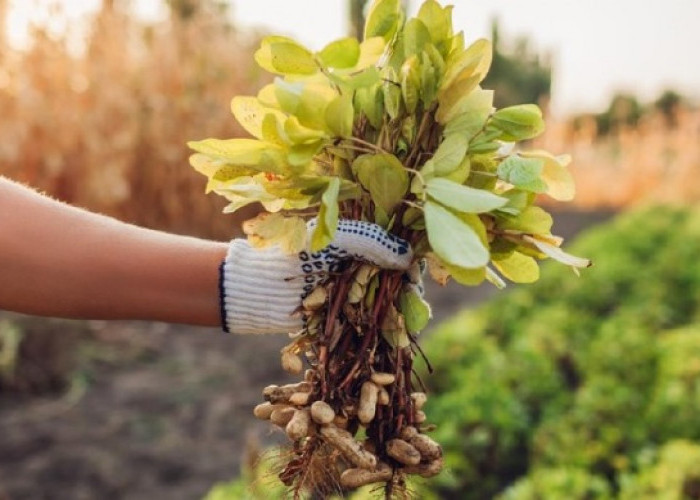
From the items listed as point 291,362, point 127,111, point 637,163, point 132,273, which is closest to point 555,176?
point 291,362

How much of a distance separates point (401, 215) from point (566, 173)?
0.24 metres

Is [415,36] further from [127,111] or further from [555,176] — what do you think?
[127,111]

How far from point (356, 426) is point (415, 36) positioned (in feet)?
1.71

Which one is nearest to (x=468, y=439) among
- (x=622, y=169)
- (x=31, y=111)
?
(x=31, y=111)

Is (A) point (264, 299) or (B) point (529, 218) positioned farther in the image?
(A) point (264, 299)

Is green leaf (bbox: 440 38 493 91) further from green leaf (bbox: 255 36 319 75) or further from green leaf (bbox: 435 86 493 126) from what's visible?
green leaf (bbox: 255 36 319 75)

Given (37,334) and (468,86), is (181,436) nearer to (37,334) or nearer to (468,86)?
(37,334)

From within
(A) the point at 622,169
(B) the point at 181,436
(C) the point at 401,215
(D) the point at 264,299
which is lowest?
(A) the point at 622,169

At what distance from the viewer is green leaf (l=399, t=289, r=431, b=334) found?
1.21 metres

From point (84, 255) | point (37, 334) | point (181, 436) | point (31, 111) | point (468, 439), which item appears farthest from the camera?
point (31, 111)

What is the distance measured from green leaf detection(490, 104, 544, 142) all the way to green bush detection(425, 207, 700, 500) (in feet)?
4.60

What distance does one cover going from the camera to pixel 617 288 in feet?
18.4

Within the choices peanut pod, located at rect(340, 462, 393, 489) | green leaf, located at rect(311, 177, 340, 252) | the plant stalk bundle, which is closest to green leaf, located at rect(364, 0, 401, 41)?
the plant stalk bundle

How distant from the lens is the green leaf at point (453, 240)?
1.00 meters
